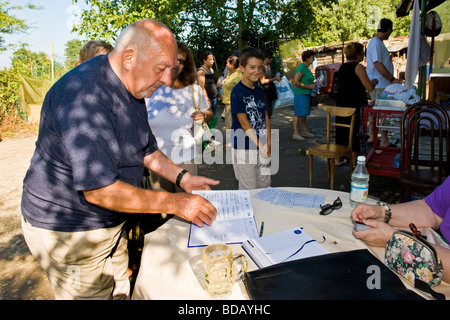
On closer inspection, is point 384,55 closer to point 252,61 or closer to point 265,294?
point 252,61

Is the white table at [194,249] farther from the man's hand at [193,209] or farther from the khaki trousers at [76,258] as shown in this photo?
the khaki trousers at [76,258]

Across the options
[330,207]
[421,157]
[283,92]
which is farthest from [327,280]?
[283,92]

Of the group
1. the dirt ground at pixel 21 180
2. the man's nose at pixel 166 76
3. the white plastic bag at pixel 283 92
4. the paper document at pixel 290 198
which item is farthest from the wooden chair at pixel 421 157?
the white plastic bag at pixel 283 92

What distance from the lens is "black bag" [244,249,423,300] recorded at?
1.15 meters

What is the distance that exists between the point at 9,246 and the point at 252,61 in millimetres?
3549

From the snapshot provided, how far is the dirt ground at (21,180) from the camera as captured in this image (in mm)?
3143

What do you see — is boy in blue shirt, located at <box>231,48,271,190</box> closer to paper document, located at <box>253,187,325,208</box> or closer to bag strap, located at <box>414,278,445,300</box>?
paper document, located at <box>253,187,325,208</box>

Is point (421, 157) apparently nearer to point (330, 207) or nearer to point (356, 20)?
point (330, 207)

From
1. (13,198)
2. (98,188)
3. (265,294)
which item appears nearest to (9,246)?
(13,198)

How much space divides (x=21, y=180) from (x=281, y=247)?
6374 millimetres

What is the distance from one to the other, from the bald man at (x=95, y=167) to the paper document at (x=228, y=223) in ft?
0.33

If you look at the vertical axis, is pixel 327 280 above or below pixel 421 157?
above

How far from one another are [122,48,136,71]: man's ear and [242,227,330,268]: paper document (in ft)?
3.38

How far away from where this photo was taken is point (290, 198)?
6.94 ft
